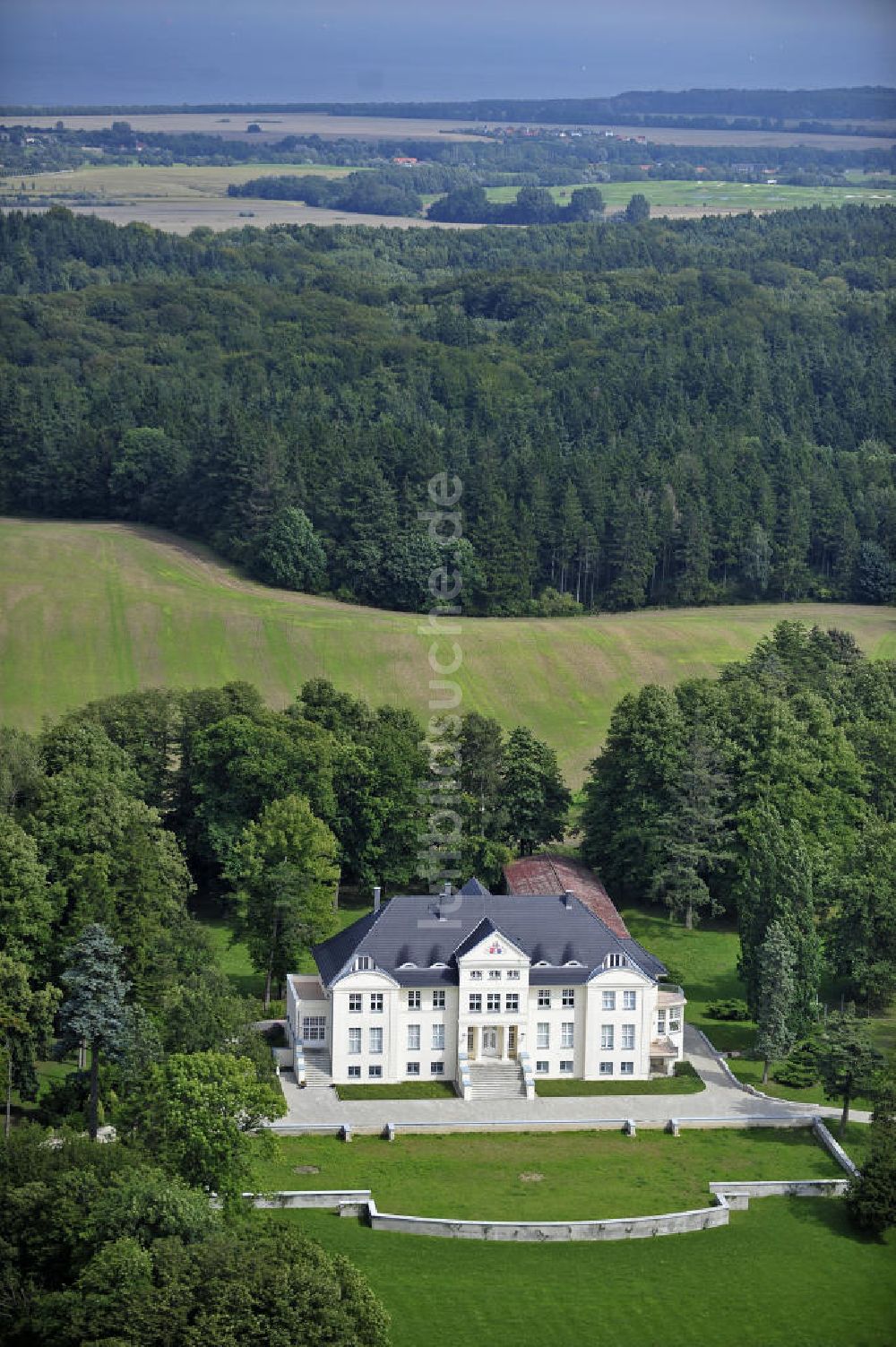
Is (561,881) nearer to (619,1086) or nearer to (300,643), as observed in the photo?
(619,1086)

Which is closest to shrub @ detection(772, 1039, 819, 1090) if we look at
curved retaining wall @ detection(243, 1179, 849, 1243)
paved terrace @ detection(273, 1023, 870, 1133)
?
paved terrace @ detection(273, 1023, 870, 1133)

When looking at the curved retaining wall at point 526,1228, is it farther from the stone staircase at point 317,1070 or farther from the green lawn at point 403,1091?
the stone staircase at point 317,1070

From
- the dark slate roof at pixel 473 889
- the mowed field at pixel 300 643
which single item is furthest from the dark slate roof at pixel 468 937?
the mowed field at pixel 300 643

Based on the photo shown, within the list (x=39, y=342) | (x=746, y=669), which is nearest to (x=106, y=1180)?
(x=746, y=669)

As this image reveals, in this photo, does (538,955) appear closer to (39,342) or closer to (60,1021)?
(60,1021)

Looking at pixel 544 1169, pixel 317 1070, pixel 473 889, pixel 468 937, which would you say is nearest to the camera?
pixel 544 1169

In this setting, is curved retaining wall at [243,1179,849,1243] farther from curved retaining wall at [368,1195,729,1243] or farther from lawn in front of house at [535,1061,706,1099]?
lawn in front of house at [535,1061,706,1099]

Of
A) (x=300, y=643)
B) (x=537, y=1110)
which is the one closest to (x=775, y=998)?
(x=537, y=1110)
